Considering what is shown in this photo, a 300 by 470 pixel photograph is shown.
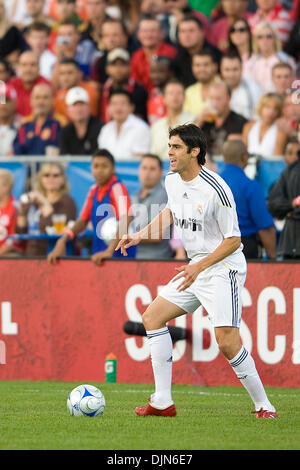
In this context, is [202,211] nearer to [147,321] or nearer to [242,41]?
[147,321]

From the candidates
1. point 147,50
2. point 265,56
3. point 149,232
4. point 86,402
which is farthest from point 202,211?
point 147,50

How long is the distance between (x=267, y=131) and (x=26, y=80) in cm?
478

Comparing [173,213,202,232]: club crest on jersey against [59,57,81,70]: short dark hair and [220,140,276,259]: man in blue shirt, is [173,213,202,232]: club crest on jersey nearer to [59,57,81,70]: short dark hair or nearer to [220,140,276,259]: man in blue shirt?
[220,140,276,259]: man in blue shirt

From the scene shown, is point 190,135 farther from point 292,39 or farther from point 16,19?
point 16,19

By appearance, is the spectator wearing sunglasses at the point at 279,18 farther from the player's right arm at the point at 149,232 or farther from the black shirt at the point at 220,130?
the player's right arm at the point at 149,232

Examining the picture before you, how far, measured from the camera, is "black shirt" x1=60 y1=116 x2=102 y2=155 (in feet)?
50.1

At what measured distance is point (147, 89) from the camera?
16.0 metres

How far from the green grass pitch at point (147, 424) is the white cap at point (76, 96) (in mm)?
5576

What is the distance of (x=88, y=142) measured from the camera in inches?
602

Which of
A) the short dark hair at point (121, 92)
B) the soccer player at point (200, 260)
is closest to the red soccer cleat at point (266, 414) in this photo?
the soccer player at point (200, 260)

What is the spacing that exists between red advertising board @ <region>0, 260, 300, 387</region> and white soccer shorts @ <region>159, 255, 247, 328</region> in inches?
117

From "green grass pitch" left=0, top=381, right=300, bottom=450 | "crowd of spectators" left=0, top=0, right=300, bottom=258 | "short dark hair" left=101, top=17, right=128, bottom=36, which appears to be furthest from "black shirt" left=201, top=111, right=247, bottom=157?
"green grass pitch" left=0, top=381, right=300, bottom=450

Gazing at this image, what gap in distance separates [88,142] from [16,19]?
470 cm

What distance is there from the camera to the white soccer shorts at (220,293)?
27.1ft
